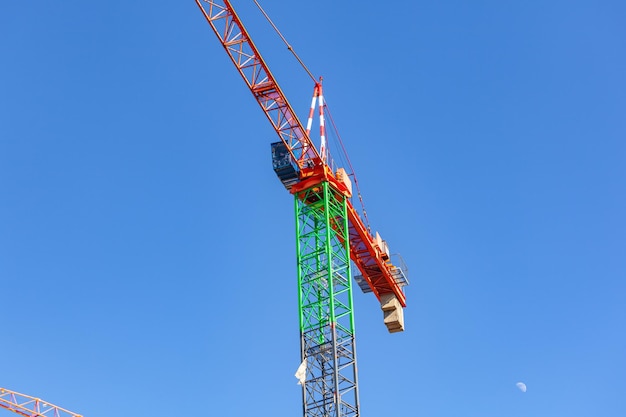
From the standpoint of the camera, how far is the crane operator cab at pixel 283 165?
59.2 metres

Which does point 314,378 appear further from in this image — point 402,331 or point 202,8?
point 202,8

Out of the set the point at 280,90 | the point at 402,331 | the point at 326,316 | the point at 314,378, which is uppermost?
the point at 280,90

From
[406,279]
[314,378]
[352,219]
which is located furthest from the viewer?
[406,279]

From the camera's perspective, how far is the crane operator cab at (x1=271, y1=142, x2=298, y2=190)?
194ft

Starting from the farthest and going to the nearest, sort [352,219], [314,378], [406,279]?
[406,279]
[352,219]
[314,378]

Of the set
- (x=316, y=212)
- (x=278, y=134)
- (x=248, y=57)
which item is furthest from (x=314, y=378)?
(x=248, y=57)

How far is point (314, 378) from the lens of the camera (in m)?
53.5

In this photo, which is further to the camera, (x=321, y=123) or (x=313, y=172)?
(x=321, y=123)

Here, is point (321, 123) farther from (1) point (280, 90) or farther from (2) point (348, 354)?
(2) point (348, 354)

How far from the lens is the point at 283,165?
59.2m

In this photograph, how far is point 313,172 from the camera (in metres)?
59.4

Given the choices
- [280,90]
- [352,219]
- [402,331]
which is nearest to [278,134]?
[280,90]

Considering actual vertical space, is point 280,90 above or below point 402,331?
above

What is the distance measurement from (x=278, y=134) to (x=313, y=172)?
9.61 ft
